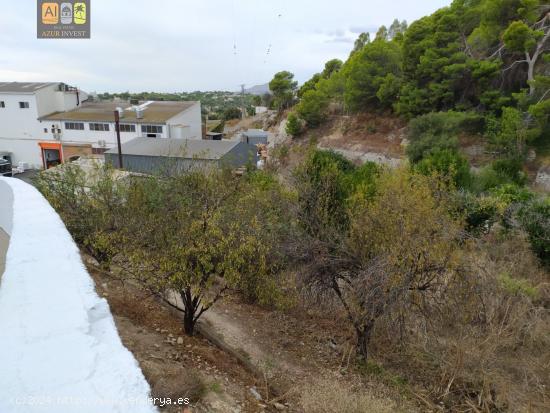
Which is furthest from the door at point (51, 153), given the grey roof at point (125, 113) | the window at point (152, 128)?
the window at point (152, 128)

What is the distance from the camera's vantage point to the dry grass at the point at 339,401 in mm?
5246

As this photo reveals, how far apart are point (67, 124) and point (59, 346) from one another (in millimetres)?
33736

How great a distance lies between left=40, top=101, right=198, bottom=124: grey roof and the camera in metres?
29.5

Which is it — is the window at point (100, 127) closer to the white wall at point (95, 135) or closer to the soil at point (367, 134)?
the white wall at point (95, 135)

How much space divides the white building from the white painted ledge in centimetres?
2830

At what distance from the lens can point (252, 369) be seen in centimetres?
694

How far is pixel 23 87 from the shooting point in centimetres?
3172

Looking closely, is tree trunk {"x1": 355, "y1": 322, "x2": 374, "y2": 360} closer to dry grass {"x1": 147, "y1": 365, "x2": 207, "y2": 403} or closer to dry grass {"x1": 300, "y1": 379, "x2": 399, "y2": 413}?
dry grass {"x1": 300, "y1": 379, "x2": 399, "y2": 413}

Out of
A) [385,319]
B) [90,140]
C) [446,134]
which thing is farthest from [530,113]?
[90,140]

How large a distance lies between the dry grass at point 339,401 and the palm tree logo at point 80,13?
10.0 metres

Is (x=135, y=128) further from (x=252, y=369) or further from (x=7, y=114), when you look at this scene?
→ (x=252, y=369)

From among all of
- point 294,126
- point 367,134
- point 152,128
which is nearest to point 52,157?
point 152,128

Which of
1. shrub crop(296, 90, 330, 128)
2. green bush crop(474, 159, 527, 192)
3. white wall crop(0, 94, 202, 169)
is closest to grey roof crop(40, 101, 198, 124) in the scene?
white wall crop(0, 94, 202, 169)

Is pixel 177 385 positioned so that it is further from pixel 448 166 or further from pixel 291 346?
pixel 448 166
